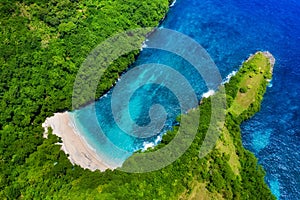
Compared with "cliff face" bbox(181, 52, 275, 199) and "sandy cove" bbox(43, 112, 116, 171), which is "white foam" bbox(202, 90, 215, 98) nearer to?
"cliff face" bbox(181, 52, 275, 199)

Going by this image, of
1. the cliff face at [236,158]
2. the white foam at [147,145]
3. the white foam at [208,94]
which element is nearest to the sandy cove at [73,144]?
the white foam at [147,145]

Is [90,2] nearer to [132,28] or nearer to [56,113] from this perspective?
[132,28]

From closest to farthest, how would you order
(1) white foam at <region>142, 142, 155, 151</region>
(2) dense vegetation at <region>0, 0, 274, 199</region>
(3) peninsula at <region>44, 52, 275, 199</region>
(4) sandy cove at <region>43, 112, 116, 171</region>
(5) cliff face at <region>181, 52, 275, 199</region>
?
(2) dense vegetation at <region>0, 0, 274, 199</region> < (5) cliff face at <region>181, 52, 275, 199</region> < (3) peninsula at <region>44, 52, 275, 199</region> < (4) sandy cove at <region>43, 112, 116, 171</region> < (1) white foam at <region>142, 142, 155, 151</region>

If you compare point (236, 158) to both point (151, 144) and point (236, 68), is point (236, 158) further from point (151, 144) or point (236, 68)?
point (236, 68)

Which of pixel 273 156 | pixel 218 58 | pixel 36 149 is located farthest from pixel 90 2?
pixel 273 156

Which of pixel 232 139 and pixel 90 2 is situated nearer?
pixel 232 139

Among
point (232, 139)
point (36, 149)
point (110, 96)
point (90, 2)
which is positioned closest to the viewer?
Answer: point (36, 149)

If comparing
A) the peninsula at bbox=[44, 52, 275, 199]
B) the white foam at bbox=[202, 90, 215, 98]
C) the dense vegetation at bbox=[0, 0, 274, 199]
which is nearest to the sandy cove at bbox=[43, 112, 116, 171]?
the peninsula at bbox=[44, 52, 275, 199]
